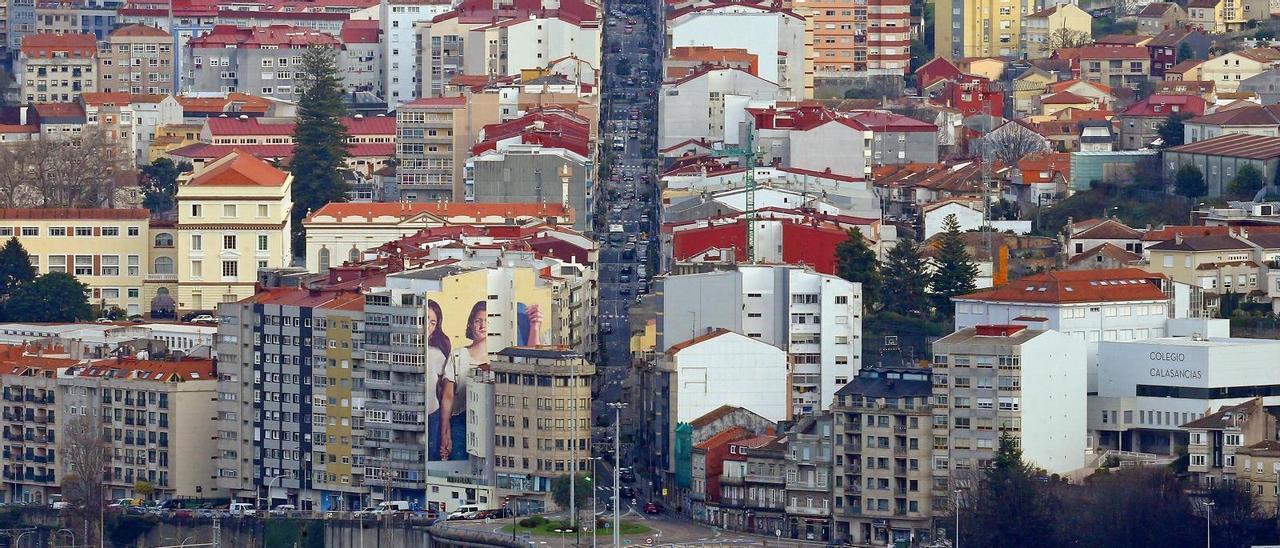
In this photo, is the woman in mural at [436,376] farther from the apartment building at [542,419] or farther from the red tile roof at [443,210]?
the red tile roof at [443,210]

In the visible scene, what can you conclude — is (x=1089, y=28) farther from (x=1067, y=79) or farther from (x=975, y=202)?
(x=975, y=202)

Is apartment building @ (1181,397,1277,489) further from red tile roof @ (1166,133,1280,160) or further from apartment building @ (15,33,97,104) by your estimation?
apartment building @ (15,33,97,104)

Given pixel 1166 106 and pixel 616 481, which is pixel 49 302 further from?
pixel 1166 106

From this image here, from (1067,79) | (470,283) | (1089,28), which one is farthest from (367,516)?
(1089,28)

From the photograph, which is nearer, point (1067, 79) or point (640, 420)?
point (640, 420)

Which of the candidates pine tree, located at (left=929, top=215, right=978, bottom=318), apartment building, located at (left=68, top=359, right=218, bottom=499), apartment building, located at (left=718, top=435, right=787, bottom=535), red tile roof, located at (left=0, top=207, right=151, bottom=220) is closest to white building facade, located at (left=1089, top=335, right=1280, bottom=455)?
apartment building, located at (left=718, top=435, right=787, bottom=535)
